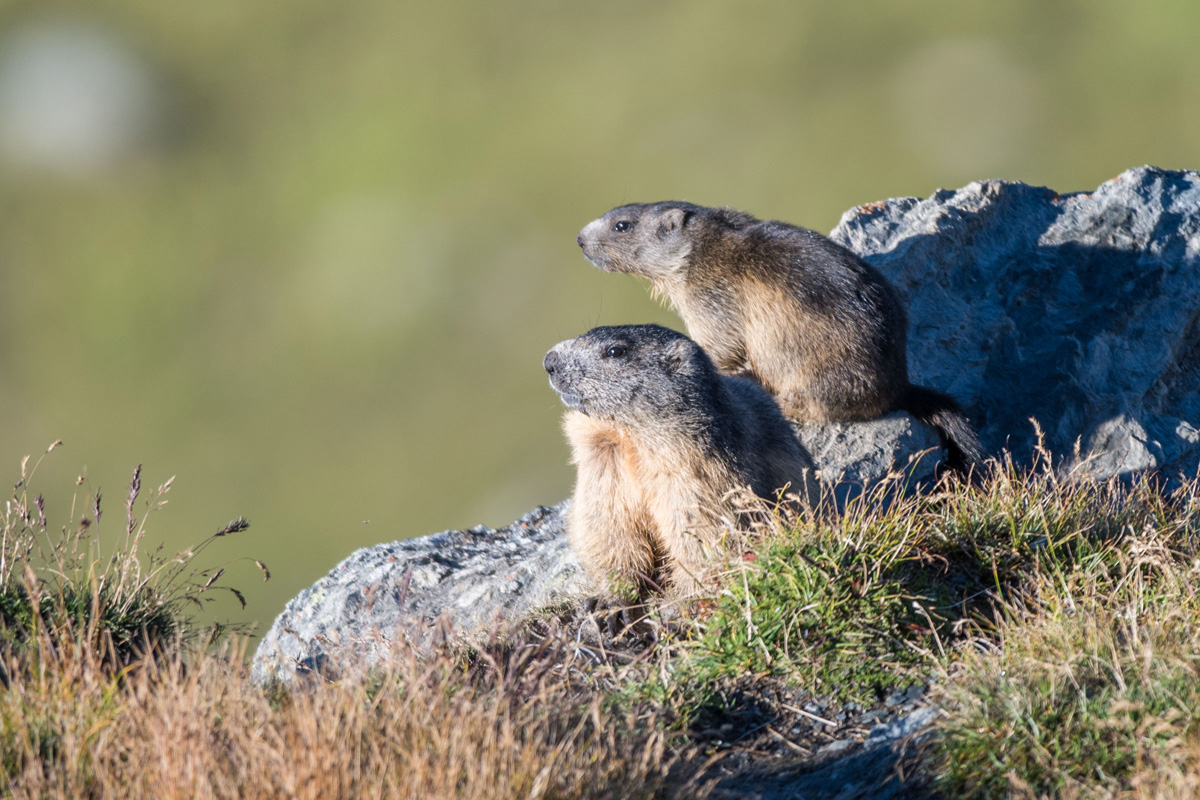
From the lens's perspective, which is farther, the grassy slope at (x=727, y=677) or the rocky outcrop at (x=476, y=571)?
the rocky outcrop at (x=476, y=571)

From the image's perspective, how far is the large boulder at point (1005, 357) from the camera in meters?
8.97

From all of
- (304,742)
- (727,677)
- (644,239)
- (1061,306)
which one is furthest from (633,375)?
(1061,306)

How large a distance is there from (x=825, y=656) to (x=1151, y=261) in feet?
24.1

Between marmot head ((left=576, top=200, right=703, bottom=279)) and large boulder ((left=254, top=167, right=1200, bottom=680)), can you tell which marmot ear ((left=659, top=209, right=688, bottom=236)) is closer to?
marmot head ((left=576, top=200, right=703, bottom=279))

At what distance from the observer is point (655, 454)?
713cm

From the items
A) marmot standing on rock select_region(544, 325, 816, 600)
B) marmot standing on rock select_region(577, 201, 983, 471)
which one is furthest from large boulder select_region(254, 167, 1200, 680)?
marmot standing on rock select_region(544, 325, 816, 600)

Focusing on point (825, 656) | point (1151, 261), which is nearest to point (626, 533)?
point (825, 656)

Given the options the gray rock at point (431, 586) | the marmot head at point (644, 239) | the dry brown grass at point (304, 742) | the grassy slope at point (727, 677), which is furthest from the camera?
the marmot head at point (644, 239)

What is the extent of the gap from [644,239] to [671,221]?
0.42 metres

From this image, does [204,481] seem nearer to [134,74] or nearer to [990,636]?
[134,74]

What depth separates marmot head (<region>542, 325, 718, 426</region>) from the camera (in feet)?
23.4

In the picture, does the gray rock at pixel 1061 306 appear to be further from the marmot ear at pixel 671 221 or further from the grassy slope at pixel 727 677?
the grassy slope at pixel 727 677

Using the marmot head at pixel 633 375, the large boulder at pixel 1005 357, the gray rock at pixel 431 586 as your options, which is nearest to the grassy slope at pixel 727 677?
the marmot head at pixel 633 375

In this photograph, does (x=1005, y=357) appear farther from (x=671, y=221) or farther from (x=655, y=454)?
(x=655, y=454)
